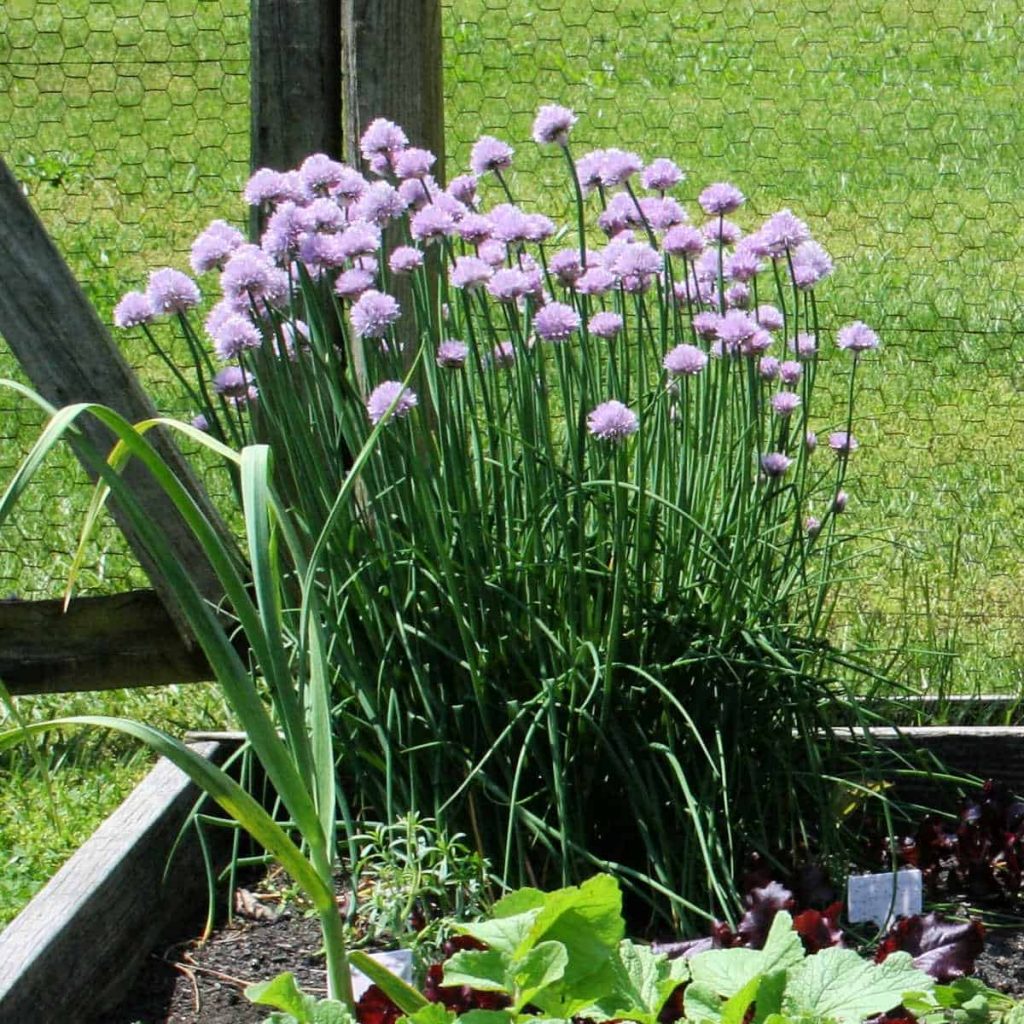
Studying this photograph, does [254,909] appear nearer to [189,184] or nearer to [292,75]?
[292,75]

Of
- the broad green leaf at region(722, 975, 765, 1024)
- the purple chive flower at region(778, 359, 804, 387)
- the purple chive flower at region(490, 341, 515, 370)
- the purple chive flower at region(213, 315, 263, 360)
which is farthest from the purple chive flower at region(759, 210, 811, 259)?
the broad green leaf at region(722, 975, 765, 1024)

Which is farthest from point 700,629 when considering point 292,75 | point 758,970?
point 292,75

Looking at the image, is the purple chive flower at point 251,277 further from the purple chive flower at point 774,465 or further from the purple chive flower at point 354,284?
the purple chive flower at point 774,465

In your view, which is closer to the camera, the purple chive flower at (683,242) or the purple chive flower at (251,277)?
the purple chive flower at (251,277)

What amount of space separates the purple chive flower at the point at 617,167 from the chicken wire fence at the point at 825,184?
1.16m

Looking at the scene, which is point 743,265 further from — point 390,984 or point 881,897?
point 390,984

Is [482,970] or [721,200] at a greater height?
[721,200]

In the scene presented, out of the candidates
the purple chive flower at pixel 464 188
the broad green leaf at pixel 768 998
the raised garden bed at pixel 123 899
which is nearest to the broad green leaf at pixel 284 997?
the broad green leaf at pixel 768 998

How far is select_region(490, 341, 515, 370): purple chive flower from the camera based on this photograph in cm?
229

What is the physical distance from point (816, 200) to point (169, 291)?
3803 mm

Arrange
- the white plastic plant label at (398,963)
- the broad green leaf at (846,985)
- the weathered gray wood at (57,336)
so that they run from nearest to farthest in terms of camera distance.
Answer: the broad green leaf at (846,985) → the white plastic plant label at (398,963) → the weathered gray wood at (57,336)

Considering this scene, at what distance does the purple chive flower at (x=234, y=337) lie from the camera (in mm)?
2037

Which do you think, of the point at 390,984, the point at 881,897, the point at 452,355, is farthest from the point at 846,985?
the point at 452,355

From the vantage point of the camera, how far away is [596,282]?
2.14 metres
